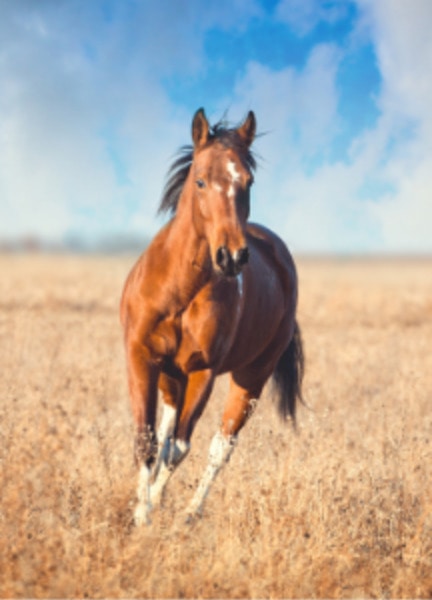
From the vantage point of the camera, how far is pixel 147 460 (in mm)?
5098

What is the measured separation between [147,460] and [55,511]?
0.67m

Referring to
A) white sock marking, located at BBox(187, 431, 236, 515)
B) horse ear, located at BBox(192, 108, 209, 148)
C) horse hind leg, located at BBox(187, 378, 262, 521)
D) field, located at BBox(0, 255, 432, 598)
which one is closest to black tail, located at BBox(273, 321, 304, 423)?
field, located at BBox(0, 255, 432, 598)

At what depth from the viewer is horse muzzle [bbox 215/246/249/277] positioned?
432 centimetres

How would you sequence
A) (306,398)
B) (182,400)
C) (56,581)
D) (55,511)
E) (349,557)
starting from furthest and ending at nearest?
(306,398)
(182,400)
(55,511)
(349,557)
(56,581)

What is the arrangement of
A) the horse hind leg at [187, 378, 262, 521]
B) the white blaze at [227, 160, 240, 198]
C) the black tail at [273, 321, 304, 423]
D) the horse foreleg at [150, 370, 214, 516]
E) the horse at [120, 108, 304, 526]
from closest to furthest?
1. the white blaze at [227, 160, 240, 198]
2. the horse at [120, 108, 304, 526]
3. the horse foreleg at [150, 370, 214, 516]
4. the horse hind leg at [187, 378, 262, 521]
5. the black tail at [273, 321, 304, 423]

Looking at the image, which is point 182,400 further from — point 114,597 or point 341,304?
point 341,304

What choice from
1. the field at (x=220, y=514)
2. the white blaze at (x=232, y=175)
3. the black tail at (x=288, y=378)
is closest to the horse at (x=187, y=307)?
the white blaze at (x=232, y=175)

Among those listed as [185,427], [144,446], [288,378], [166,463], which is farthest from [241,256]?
[288,378]

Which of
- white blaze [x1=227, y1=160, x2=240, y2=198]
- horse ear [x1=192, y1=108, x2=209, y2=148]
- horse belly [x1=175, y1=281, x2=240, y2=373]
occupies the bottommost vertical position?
horse belly [x1=175, y1=281, x2=240, y2=373]

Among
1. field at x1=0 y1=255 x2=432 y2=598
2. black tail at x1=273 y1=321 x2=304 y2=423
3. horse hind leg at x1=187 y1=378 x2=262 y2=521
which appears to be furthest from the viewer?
black tail at x1=273 y1=321 x2=304 y2=423

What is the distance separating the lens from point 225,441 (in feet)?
19.5

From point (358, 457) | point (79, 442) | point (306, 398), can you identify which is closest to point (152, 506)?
point (79, 442)

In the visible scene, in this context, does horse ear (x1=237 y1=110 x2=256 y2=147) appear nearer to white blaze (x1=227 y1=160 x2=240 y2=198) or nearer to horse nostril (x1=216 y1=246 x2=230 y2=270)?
white blaze (x1=227 y1=160 x2=240 y2=198)

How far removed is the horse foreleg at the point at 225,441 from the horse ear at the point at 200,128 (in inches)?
75.4
